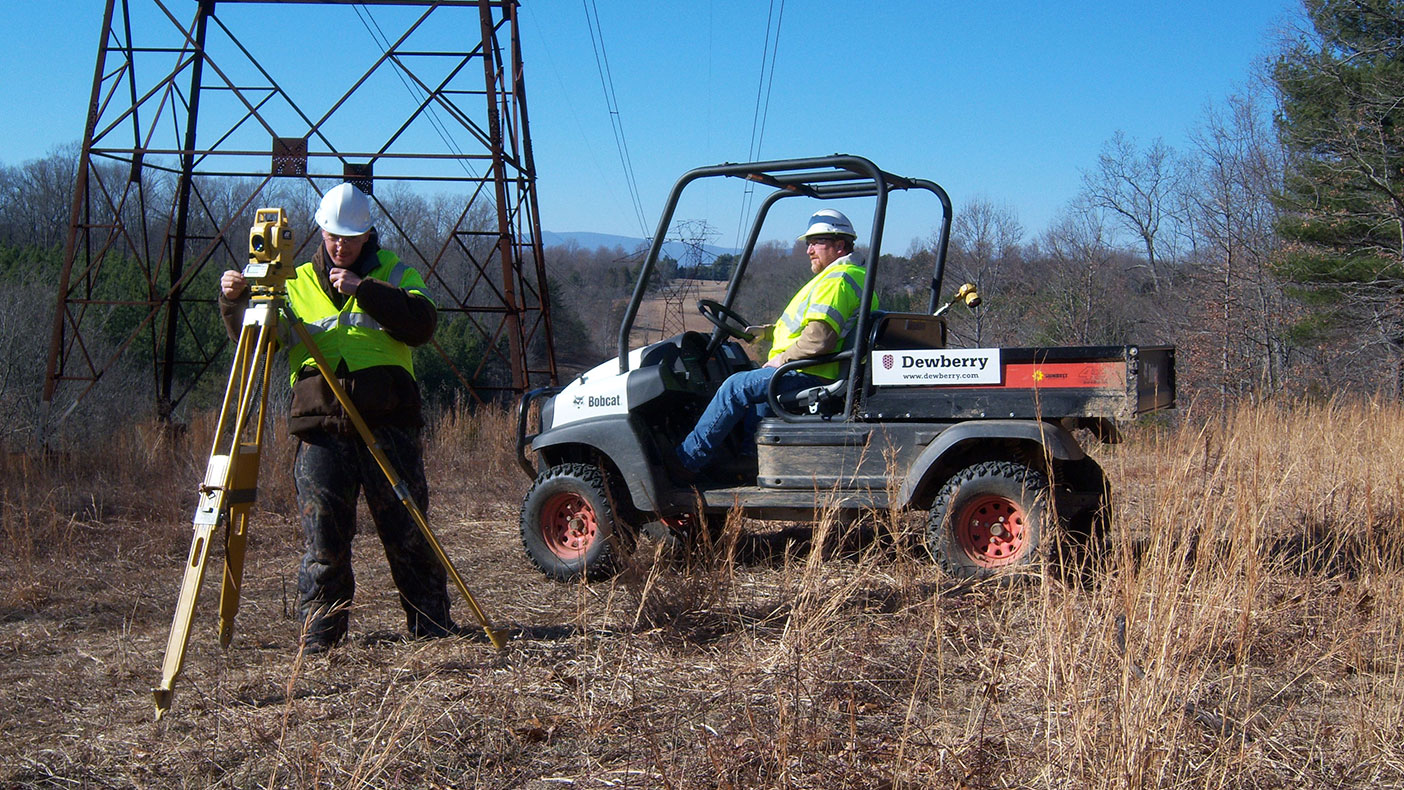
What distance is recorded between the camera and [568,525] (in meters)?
5.84

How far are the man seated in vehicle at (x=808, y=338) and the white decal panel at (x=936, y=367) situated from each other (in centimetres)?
31

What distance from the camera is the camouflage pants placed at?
13.4ft

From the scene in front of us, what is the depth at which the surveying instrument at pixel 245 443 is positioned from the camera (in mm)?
3482

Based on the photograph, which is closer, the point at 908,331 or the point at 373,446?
the point at 373,446

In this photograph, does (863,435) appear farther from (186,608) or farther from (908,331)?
(186,608)

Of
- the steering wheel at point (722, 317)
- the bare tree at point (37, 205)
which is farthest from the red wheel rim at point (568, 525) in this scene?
the bare tree at point (37, 205)

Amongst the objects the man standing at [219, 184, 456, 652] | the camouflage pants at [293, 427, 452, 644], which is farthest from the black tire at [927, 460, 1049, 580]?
the man standing at [219, 184, 456, 652]

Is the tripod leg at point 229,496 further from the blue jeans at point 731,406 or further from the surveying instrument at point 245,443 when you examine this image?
the blue jeans at point 731,406

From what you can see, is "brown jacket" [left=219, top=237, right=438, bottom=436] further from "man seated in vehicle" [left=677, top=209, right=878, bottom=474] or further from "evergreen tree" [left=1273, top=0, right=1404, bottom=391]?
"evergreen tree" [left=1273, top=0, right=1404, bottom=391]

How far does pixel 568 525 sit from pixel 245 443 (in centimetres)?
226

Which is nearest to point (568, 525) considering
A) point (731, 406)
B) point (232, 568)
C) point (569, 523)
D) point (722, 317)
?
point (569, 523)

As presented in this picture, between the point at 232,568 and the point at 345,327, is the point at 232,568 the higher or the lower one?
the lower one

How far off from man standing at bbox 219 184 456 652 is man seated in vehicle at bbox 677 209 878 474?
172 cm

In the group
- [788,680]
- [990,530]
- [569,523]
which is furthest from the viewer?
[569,523]
